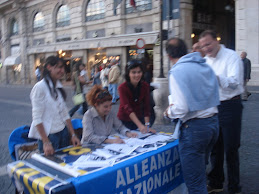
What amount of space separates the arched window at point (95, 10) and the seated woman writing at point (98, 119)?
1714 cm

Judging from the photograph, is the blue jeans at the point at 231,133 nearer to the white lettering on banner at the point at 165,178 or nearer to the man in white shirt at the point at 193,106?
the man in white shirt at the point at 193,106

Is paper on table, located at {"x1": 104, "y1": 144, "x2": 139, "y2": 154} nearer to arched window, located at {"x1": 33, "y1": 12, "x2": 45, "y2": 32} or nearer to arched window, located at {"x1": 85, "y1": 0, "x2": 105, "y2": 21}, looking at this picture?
arched window, located at {"x1": 85, "y1": 0, "x2": 105, "y2": 21}

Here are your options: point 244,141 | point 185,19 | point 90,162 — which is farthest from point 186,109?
point 185,19

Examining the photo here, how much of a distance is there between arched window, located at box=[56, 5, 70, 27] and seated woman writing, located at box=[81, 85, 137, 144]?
2041 cm

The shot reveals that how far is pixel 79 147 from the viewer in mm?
2801

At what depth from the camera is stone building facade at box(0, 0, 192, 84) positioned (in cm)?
1617

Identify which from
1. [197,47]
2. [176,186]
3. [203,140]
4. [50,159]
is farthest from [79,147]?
[197,47]

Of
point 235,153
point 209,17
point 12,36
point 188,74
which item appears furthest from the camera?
point 12,36

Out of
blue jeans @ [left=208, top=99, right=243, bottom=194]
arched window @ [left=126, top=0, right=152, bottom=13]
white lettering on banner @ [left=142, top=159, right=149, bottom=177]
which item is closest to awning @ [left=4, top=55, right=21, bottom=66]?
arched window @ [left=126, top=0, right=152, bottom=13]

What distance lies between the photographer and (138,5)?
55.4ft

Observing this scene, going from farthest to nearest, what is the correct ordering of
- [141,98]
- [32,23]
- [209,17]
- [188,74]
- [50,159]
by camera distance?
[32,23] → [209,17] → [141,98] → [50,159] → [188,74]

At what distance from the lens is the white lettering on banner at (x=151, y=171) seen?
223 centimetres

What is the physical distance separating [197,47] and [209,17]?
55.8 feet

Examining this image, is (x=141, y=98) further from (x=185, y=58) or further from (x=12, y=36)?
(x=12, y=36)
